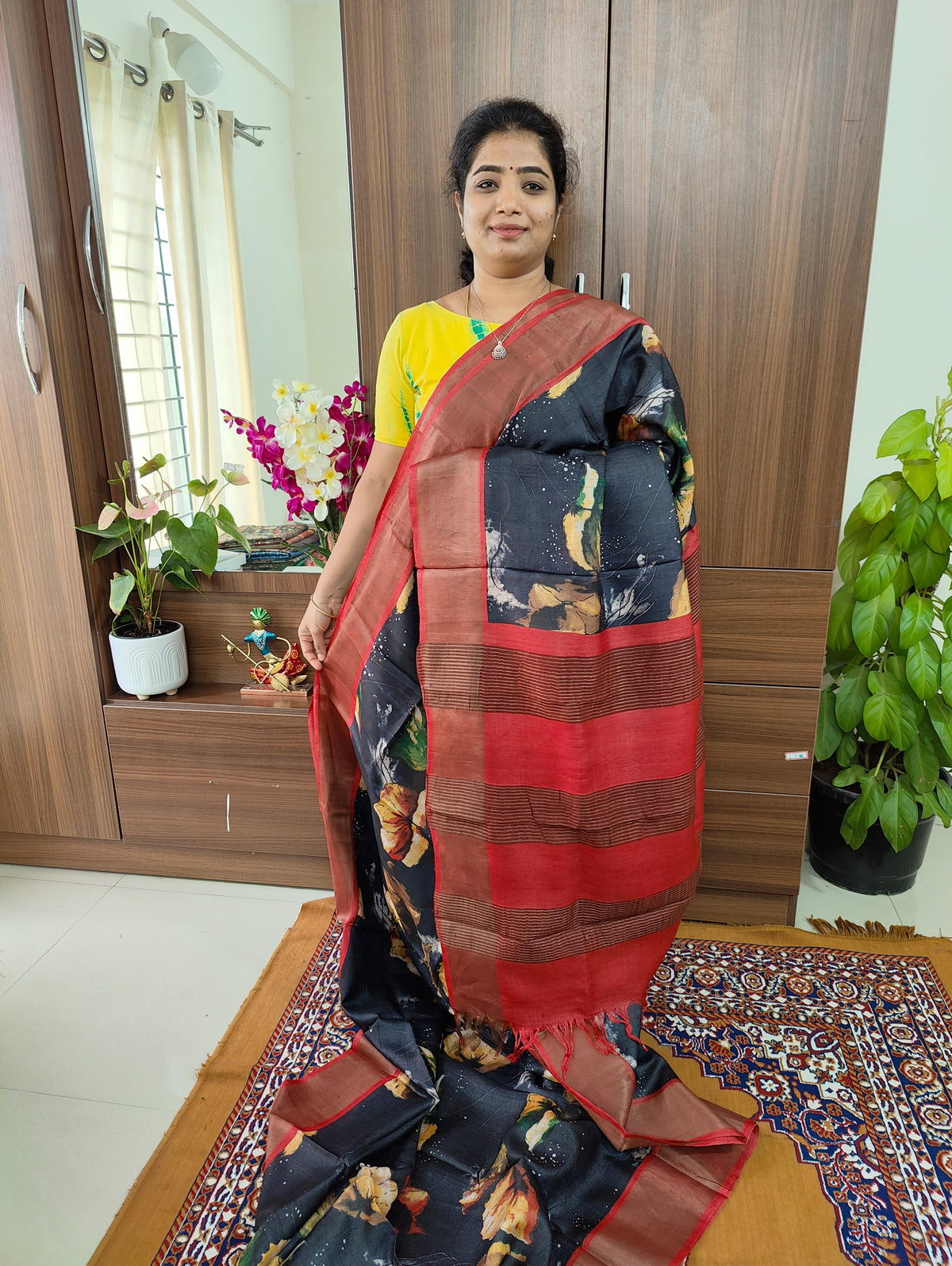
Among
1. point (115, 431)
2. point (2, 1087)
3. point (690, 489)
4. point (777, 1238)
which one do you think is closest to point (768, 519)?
point (690, 489)

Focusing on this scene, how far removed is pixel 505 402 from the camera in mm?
1278

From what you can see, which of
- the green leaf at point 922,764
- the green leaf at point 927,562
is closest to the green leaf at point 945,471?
the green leaf at point 927,562

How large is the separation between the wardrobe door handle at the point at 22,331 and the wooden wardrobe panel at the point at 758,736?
1.56m

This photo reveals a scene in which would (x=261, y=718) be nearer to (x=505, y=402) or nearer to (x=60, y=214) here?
(x=505, y=402)

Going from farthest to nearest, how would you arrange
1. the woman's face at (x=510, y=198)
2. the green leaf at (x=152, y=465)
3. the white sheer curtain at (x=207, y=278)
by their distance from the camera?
the green leaf at (x=152, y=465) < the white sheer curtain at (x=207, y=278) < the woman's face at (x=510, y=198)

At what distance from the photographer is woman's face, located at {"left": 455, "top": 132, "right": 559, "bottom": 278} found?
1326mm

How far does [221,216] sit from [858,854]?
2.03 m

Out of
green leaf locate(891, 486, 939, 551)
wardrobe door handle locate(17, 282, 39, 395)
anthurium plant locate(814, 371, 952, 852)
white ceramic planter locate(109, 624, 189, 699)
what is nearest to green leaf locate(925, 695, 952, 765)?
anthurium plant locate(814, 371, 952, 852)

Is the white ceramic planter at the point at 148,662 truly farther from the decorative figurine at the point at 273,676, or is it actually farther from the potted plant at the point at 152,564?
the decorative figurine at the point at 273,676

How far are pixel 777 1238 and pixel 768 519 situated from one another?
3.87 feet

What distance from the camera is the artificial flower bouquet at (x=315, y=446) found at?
180 cm

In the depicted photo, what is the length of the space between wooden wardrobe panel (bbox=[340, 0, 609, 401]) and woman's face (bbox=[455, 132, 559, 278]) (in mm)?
300

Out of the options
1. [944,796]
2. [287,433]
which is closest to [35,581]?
[287,433]

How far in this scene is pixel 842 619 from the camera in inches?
74.7
